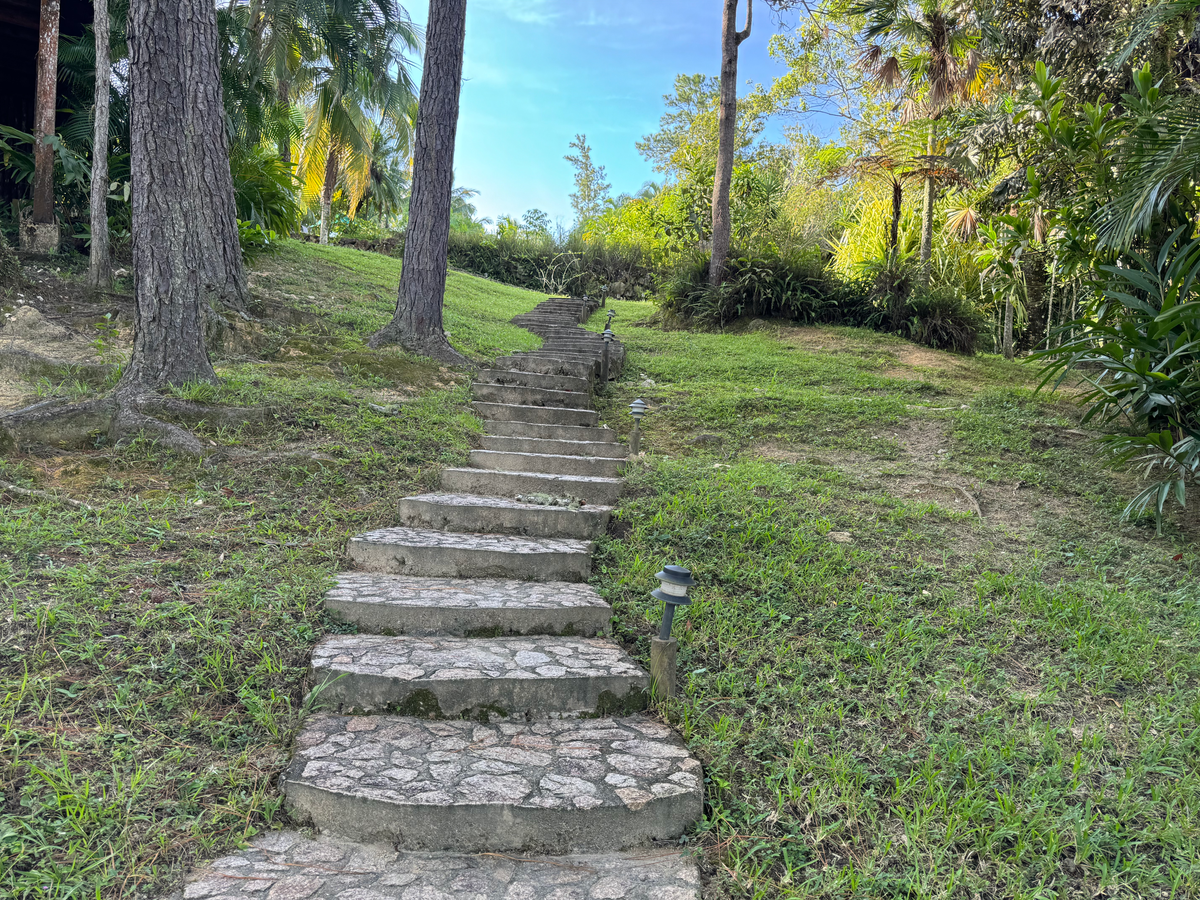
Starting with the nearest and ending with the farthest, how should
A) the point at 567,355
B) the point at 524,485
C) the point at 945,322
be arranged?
the point at 524,485 < the point at 567,355 < the point at 945,322

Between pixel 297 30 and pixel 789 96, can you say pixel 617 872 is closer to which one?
pixel 297 30

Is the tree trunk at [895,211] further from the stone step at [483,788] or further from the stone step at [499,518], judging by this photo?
the stone step at [483,788]

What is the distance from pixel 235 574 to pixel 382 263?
11929 mm

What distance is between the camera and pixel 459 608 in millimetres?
3285

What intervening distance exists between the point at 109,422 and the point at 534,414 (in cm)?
337

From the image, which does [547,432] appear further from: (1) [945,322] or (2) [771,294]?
(1) [945,322]

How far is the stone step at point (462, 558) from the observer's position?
3838mm

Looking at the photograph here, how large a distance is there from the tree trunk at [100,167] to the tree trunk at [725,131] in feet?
29.6

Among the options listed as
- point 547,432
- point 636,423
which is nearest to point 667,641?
point 636,423

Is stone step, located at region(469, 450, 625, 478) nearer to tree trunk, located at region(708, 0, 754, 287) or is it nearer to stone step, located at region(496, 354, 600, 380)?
stone step, located at region(496, 354, 600, 380)

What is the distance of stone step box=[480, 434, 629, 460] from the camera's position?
593 centimetres

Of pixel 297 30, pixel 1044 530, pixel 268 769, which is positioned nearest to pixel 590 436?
pixel 1044 530

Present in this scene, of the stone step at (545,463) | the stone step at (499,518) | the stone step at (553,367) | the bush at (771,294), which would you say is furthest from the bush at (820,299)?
the stone step at (499,518)

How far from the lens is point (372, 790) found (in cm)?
229
